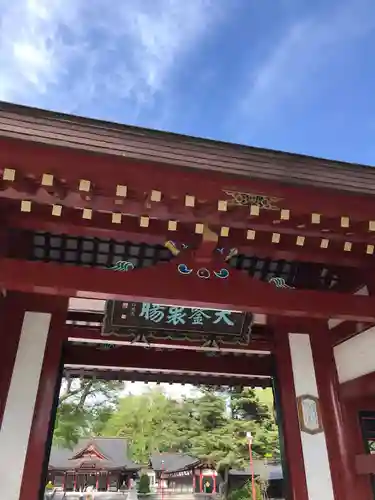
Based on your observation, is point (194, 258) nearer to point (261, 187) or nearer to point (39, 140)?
point (261, 187)

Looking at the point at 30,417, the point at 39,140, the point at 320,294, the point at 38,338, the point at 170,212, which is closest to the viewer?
the point at 39,140

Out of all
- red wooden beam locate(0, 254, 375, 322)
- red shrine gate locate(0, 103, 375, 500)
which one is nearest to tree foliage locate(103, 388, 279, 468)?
red shrine gate locate(0, 103, 375, 500)

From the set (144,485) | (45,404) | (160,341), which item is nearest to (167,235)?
(160,341)

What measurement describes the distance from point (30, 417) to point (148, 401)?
25667 millimetres

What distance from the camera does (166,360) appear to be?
5.17m

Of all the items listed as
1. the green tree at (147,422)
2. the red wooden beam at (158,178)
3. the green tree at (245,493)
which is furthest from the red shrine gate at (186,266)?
the green tree at (147,422)

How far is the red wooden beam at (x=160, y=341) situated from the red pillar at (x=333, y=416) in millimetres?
573

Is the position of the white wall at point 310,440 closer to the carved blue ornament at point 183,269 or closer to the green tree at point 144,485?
the carved blue ornament at point 183,269

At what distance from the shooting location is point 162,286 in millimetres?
3338

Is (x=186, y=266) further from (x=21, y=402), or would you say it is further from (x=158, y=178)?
(x=21, y=402)

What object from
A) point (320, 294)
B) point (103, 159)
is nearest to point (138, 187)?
point (103, 159)

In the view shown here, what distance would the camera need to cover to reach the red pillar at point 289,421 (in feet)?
13.5

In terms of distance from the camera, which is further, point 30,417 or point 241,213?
point 30,417

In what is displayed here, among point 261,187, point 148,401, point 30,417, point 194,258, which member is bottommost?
point 30,417
